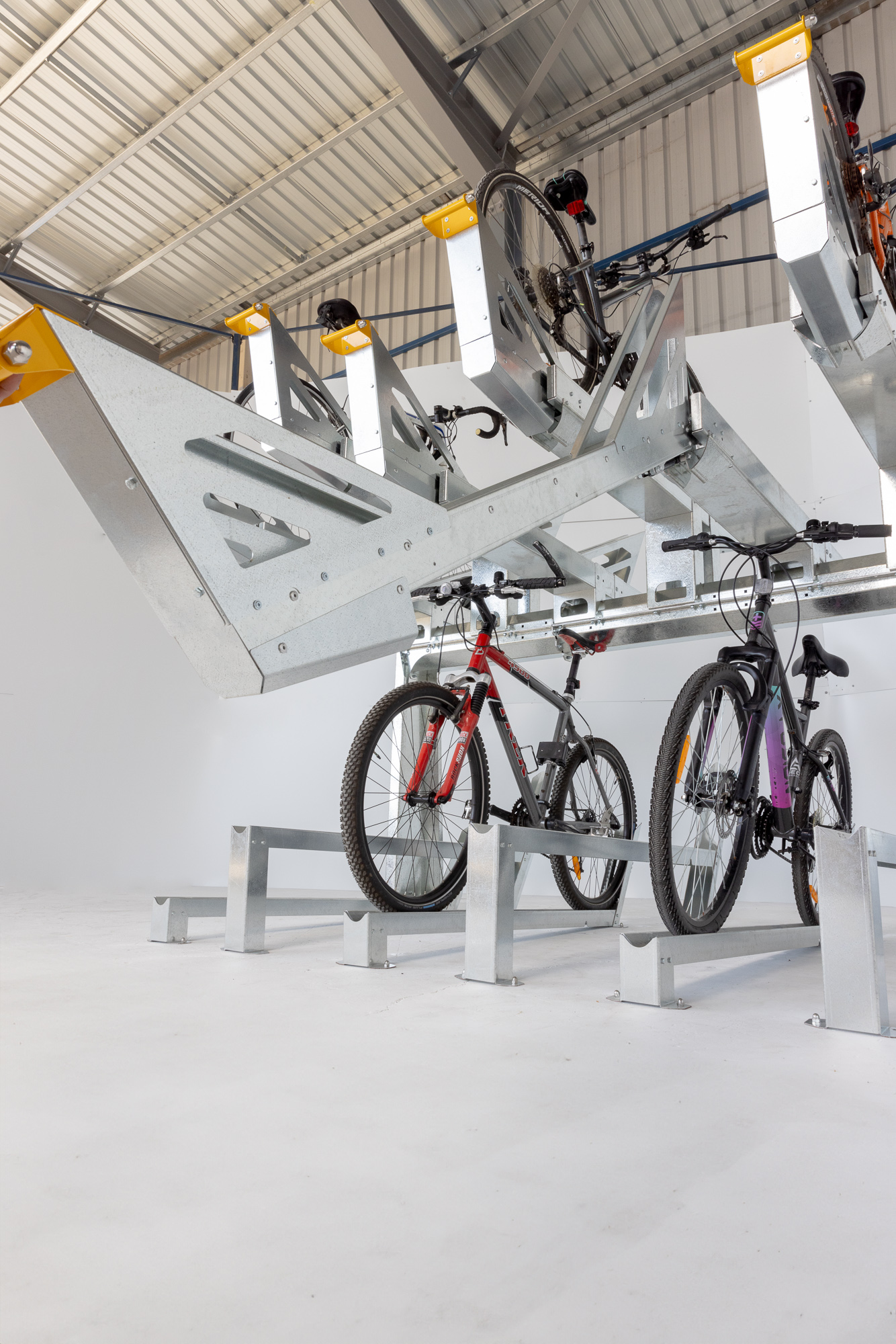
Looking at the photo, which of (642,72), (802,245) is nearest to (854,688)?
(802,245)

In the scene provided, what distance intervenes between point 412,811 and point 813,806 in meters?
1.36

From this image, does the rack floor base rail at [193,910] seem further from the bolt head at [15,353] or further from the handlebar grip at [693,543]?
the bolt head at [15,353]

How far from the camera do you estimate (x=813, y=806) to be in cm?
287

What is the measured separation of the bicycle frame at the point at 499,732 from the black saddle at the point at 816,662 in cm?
87

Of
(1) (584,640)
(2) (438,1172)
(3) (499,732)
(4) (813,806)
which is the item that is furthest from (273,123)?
(2) (438,1172)

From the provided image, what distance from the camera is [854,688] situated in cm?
455

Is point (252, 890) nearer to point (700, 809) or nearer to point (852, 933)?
point (700, 809)

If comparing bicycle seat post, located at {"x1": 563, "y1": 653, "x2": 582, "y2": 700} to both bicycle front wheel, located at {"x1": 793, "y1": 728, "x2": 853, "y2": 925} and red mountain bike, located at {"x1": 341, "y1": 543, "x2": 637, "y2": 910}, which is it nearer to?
red mountain bike, located at {"x1": 341, "y1": 543, "x2": 637, "y2": 910}

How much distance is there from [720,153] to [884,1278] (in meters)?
7.60

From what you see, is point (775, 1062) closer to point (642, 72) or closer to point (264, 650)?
point (264, 650)

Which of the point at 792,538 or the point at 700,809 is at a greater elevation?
the point at 792,538

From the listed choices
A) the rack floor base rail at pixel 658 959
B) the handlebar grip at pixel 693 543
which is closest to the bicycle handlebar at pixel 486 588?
the handlebar grip at pixel 693 543

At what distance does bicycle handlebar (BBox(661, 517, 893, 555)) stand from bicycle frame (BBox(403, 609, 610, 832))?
742 mm

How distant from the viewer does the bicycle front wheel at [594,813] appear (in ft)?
10.7
